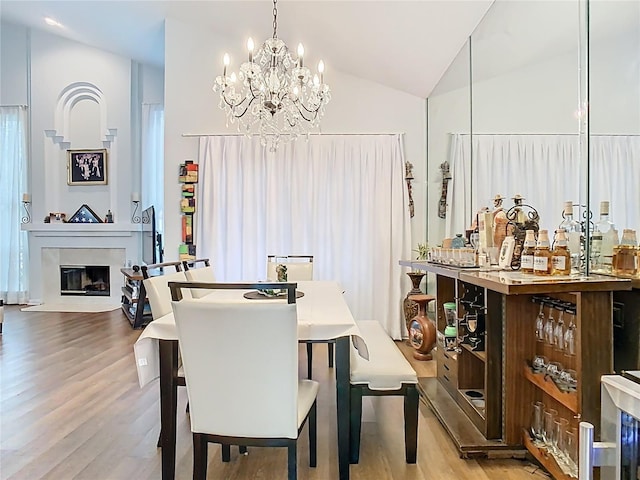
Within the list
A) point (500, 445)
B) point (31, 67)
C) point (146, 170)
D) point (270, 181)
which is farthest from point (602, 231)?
point (31, 67)

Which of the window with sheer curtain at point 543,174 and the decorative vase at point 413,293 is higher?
the window with sheer curtain at point 543,174

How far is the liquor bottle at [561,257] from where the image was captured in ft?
6.50

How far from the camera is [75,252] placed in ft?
23.5

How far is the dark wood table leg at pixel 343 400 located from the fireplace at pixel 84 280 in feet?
20.5

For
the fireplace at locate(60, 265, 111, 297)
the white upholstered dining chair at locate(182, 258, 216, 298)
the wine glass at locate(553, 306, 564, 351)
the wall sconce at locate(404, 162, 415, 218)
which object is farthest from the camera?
the fireplace at locate(60, 265, 111, 297)

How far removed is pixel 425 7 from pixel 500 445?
309cm

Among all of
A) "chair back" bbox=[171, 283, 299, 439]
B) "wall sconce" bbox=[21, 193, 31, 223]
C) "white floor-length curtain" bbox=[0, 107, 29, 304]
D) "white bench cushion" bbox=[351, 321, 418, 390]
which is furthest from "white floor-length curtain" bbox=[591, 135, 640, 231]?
"white floor-length curtain" bbox=[0, 107, 29, 304]

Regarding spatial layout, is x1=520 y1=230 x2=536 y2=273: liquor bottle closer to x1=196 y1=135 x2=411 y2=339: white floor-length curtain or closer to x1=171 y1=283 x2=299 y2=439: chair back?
x1=171 y1=283 x2=299 y2=439: chair back

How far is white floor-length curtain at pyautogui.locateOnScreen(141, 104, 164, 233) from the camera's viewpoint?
6941 millimetres

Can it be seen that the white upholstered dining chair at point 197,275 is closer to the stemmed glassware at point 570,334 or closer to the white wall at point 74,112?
the stemmed glassware at point 570,334

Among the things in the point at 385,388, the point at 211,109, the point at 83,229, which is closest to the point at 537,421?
the point at 385,388

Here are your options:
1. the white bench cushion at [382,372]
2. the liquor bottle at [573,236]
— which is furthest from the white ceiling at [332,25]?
the white bench cushion at [382,372]

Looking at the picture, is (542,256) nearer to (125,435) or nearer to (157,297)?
(157,297)

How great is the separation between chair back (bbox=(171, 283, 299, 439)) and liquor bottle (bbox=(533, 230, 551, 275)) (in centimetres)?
121
